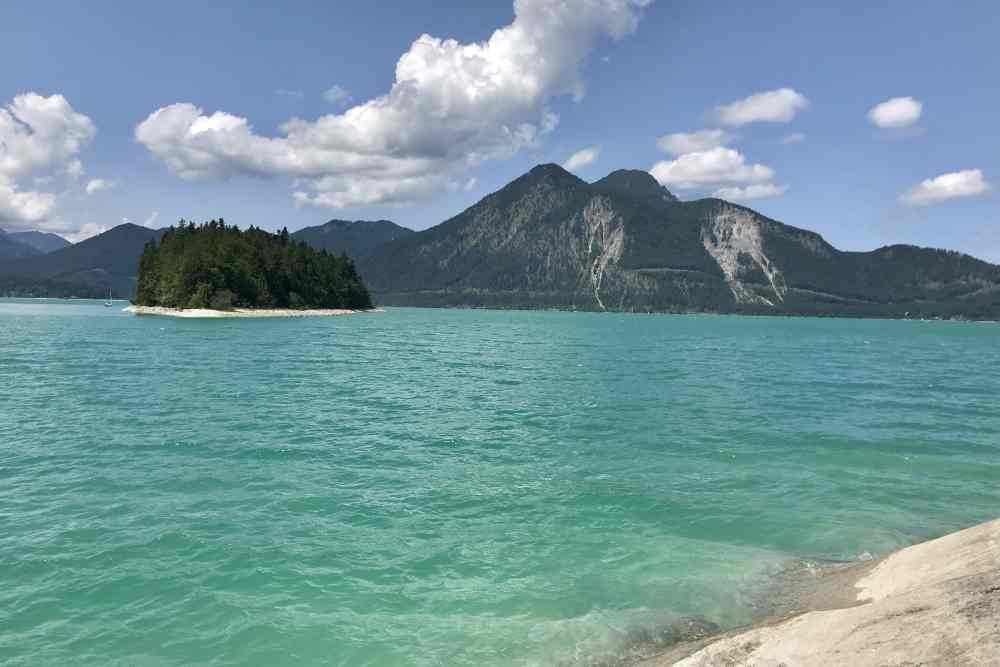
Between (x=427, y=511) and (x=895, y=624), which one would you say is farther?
(x=427, y=511)

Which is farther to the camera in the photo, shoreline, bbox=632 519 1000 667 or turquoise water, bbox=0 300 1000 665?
turquoise water, bbox=0 300 1000 665

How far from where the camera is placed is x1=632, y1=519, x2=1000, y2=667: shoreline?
867cm

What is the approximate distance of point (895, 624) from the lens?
9688 mm

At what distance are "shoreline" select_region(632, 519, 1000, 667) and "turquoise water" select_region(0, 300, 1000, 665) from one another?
2.29m

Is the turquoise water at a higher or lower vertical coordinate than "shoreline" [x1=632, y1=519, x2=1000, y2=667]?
lower

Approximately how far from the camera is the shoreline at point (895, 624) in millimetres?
8672

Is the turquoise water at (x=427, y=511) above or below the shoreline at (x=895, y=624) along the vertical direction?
below

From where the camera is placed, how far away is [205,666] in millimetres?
12273

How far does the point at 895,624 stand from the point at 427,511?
49.5 ft

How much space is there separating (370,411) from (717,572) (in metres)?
29.1

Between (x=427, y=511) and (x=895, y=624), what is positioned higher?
(x=895, y=624)

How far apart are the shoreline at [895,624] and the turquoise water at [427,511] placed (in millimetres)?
2288

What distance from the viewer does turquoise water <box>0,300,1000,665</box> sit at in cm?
1386

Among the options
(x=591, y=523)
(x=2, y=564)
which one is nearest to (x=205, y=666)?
(x=2, y=564)
